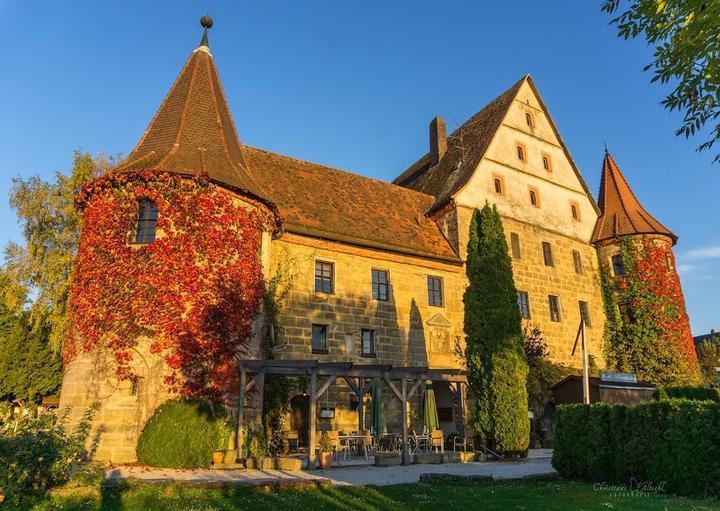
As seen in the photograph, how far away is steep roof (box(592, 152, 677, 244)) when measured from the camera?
83.9 ft

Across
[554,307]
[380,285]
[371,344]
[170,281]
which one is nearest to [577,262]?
[554,307]

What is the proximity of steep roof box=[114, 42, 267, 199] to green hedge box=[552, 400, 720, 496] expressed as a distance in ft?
34.0

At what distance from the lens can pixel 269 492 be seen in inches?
356

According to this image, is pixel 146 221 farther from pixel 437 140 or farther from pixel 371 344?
pixel 437 140

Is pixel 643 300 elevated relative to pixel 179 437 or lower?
elevated

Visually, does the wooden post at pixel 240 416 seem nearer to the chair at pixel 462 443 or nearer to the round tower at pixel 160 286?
the round tower at pixel 160 286

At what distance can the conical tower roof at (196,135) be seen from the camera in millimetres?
15219

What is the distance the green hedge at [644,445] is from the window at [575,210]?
50.2 ft

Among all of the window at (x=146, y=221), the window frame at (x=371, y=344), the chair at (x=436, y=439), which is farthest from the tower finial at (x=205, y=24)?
the chair at (x=436, y=439)

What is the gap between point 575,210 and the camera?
2595cm

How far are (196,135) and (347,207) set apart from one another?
653cm

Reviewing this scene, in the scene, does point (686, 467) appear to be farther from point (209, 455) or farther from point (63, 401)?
point (63, 401)

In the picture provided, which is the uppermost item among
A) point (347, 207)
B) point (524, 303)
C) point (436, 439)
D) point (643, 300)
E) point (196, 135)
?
point (196, 135)

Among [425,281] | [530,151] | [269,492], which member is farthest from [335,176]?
[269,492]
